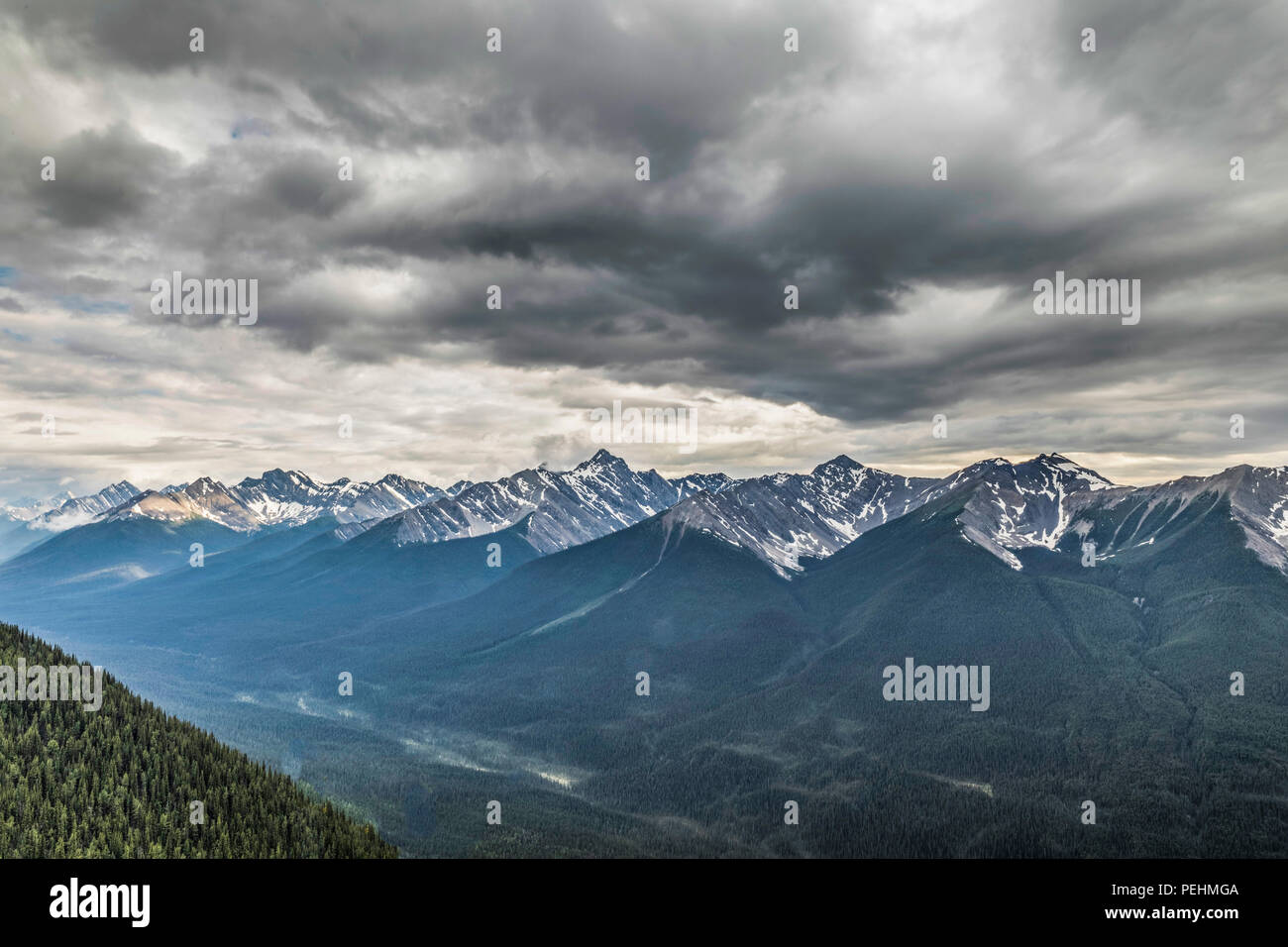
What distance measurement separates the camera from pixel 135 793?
114m

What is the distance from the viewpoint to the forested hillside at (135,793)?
333 feet

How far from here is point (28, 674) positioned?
13062 centimetres

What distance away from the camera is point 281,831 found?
383 feet

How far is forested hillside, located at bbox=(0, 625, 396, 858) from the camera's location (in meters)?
101
